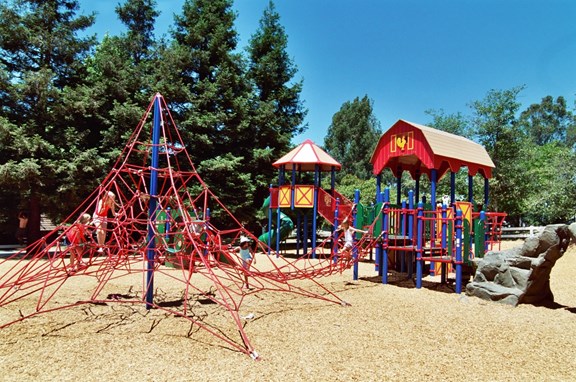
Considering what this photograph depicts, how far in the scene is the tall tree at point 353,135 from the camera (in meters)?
46.1

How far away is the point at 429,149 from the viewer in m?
10.6

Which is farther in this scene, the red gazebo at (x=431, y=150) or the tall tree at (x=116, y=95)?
the tall tree at (x=116, y=95)

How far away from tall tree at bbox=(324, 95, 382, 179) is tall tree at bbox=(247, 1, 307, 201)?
18918 mm

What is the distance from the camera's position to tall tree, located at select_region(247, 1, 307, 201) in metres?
24.8

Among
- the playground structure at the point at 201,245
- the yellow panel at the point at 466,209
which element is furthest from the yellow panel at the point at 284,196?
the yellow panel at the point at 466,209

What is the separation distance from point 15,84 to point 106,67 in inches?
180

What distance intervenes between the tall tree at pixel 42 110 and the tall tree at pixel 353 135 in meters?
30.8

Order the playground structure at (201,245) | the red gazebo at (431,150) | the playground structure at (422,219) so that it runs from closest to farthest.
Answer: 1. the playground structure at (201,245)
2. the playground structure at (422,219)
3. the red gazebo at (431,150)

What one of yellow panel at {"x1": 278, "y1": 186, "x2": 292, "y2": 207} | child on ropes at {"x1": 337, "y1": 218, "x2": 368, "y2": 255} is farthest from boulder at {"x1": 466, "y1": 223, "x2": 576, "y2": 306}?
yellow panel at {"x1": 278, "y1": 186, "x2": 292, "y2": 207}

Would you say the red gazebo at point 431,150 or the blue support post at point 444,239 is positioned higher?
the red gazebo at point 431,150

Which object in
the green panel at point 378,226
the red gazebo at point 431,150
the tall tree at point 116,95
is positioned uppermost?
the tall tree at point 116,95

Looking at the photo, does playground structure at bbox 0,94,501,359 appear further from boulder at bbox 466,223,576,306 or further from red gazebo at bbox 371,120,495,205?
boulder at bbox 466,223,576,306

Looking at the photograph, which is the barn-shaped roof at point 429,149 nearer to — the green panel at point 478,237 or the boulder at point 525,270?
the green panel at point 478,237

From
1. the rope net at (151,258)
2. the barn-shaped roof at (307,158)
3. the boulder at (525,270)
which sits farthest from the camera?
the barn-shaped roof at (307,158)
